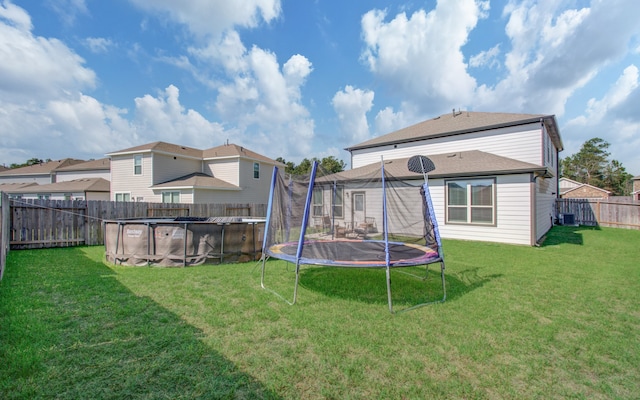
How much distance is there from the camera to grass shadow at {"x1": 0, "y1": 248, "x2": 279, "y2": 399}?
2305mm

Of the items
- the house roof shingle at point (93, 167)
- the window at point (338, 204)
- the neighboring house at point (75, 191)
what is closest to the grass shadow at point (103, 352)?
the window at point (338, 204)

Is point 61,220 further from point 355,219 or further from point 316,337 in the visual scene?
point 316,337

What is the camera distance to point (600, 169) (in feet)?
164

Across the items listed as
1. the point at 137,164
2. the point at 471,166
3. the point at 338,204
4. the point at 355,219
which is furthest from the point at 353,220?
the point at 137,164

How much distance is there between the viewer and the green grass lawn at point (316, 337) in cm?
240

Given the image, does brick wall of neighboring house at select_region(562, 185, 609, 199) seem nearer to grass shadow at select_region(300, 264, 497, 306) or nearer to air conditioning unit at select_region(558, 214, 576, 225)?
air conditioning unit at select_region(558, 214, 576, 225)

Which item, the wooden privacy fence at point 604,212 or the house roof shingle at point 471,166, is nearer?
the house roof shingle at point 471,166

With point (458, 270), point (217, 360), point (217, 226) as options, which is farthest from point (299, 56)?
point (217, 360)

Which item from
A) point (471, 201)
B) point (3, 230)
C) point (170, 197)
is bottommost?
point (3, 230)

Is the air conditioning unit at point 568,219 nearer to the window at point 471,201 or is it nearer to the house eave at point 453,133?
the house eave at point 453,133

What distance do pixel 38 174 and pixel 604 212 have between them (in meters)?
49.0

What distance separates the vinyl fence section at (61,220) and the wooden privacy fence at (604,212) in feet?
78.9

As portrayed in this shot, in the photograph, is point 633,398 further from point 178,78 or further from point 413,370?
point 178,78

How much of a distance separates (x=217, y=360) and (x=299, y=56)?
1737 cm
